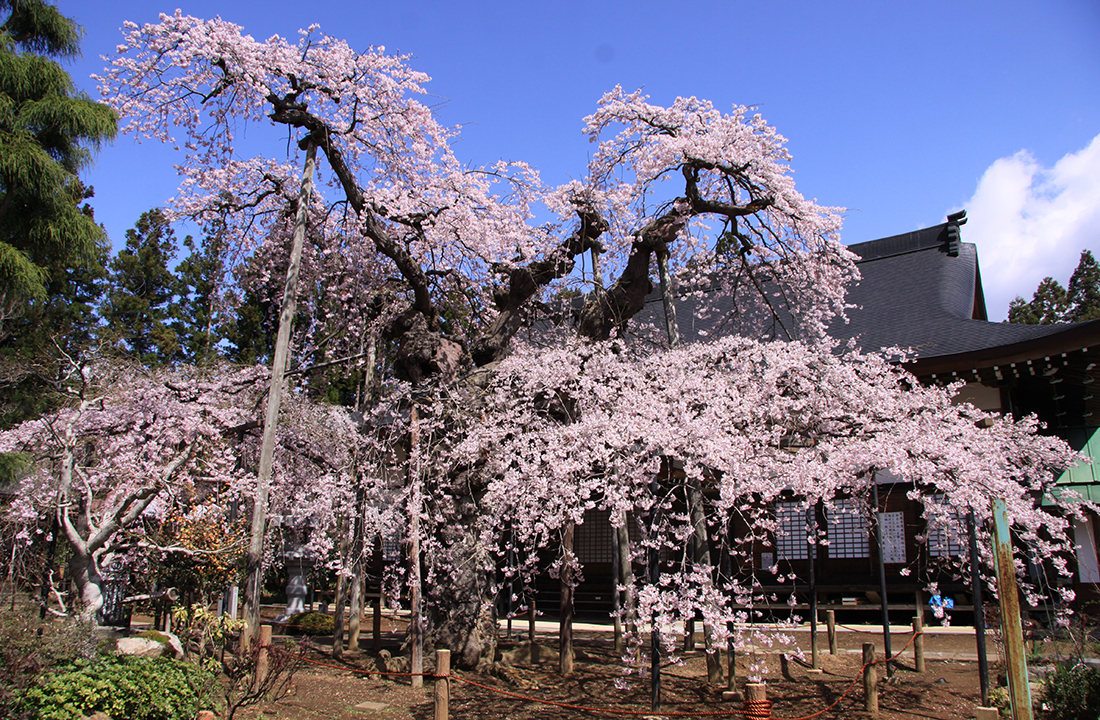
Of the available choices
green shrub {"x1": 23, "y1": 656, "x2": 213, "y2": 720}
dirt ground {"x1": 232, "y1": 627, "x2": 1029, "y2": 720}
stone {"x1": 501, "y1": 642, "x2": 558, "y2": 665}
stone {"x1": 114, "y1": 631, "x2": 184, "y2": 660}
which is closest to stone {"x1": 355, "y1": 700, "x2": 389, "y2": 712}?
dirt ground {"x1": 232, "y1": 627, "x2": 1029, "y2": 720}

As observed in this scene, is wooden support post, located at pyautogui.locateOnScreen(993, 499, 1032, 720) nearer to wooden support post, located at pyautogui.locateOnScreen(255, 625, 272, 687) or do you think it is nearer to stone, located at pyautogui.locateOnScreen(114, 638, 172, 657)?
wooden support post, located at pyautogui.locateOnScreen(255, 625, 272, 687)

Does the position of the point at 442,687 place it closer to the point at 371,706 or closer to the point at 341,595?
the point at 371,706

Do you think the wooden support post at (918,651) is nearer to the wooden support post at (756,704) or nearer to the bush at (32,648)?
the wooden support post at (756,704)

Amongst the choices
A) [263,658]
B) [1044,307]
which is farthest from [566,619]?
[1044,307]

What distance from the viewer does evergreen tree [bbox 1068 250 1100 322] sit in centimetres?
2486

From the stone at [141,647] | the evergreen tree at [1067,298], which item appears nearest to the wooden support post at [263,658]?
the stone at [141,647]

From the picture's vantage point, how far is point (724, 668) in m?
8.83

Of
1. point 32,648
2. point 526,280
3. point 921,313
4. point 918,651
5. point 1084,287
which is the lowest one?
point 918,651

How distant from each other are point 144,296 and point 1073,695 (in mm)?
24173

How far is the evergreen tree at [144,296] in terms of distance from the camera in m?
20.3

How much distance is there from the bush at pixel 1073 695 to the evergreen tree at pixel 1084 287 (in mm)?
23605

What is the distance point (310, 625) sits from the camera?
13852 mm

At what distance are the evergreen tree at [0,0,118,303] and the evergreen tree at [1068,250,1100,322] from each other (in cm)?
3140

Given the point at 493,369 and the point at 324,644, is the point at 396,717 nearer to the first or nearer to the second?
the point at 493,369
